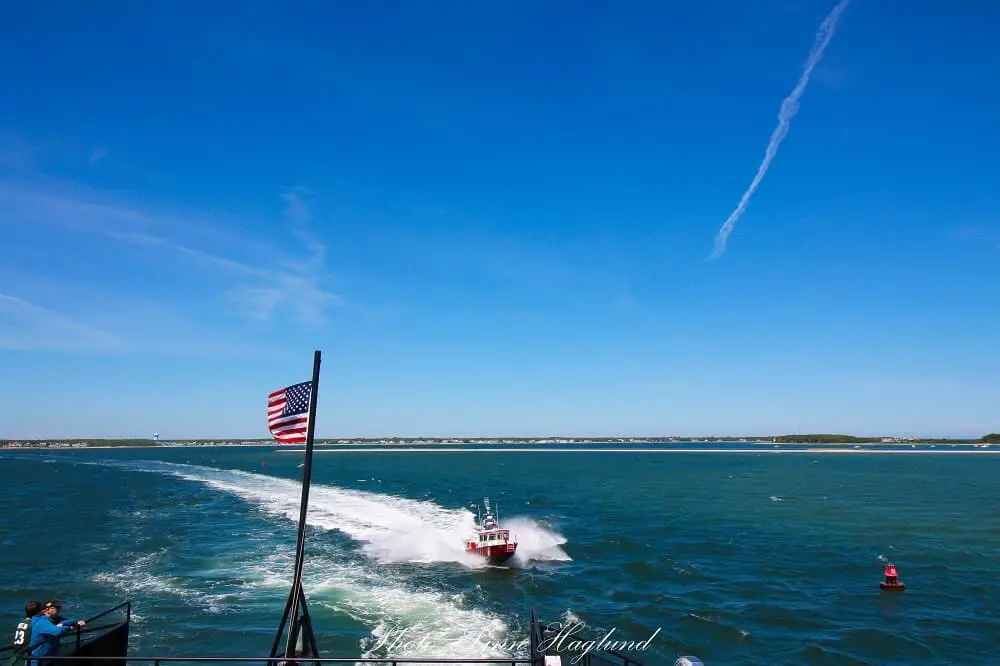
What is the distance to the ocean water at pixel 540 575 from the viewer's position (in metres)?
24.8

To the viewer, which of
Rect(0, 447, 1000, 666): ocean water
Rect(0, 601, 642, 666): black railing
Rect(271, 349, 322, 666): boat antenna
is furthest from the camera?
Rect(0, 447, 1000, 666): ocean water

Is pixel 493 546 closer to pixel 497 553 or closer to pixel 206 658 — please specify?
pixel 497 553

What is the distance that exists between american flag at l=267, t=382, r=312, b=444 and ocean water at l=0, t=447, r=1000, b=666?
1268 centimetres

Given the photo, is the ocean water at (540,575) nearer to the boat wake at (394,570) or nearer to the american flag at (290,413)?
the boat wake at (394,570)

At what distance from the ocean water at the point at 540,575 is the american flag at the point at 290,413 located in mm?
12683

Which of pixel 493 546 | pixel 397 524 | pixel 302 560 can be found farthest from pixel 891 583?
pixel 397 524

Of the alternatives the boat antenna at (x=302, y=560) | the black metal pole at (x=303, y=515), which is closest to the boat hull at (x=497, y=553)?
the boat antenna at (x=302, y=560)

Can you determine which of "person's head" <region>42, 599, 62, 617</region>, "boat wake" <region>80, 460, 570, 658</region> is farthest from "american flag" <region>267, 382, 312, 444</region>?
"boat wake" <region>80, 460, 570, 658</region>

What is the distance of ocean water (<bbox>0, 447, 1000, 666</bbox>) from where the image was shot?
81.3 ft

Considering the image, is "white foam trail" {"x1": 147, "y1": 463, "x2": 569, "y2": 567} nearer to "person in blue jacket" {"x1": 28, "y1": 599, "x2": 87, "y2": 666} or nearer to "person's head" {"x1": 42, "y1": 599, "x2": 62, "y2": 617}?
"person's head" {"x1": 42, "y1": 599, "x2": 62, "y2": 617}

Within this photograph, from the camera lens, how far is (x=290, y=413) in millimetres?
13047

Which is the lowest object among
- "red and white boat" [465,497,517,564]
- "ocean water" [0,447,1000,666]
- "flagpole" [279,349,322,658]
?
"ocean water" [0,447,1000,666]

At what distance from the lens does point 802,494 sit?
84438 mm

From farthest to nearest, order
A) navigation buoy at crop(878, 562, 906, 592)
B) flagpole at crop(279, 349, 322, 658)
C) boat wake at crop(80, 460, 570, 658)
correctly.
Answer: navigation buoy at crop(878, 562, 906, 592), boat wake at crop(80, 460, 570, 658), flagpole at crop(279, 349, 322, 658)
